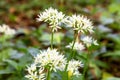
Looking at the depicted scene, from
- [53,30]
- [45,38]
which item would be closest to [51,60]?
[53,30]

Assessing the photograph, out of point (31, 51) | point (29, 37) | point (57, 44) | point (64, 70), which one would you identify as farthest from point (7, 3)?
point (64, 70)

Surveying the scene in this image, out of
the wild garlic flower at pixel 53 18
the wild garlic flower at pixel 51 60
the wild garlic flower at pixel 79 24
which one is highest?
the wild garlic flower at pixel 53 18

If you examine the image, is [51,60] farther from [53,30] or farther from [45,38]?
[45,38]

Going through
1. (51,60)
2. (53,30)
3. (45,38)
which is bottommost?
(51,60)

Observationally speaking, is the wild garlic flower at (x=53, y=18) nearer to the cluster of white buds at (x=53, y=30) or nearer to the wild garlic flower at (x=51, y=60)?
the cluster of white buds at (x=53, y=30)

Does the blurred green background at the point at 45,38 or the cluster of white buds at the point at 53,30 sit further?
the blurred green background at the point at 45,38

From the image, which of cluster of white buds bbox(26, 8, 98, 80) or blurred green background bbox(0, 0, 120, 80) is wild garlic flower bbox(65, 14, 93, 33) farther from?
blurred green background bbox(0, 0, 120, 80)

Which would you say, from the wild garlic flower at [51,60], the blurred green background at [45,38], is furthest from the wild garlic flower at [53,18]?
the blurred green background at [45,38]

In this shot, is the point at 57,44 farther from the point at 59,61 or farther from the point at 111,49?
the point at 59,61
